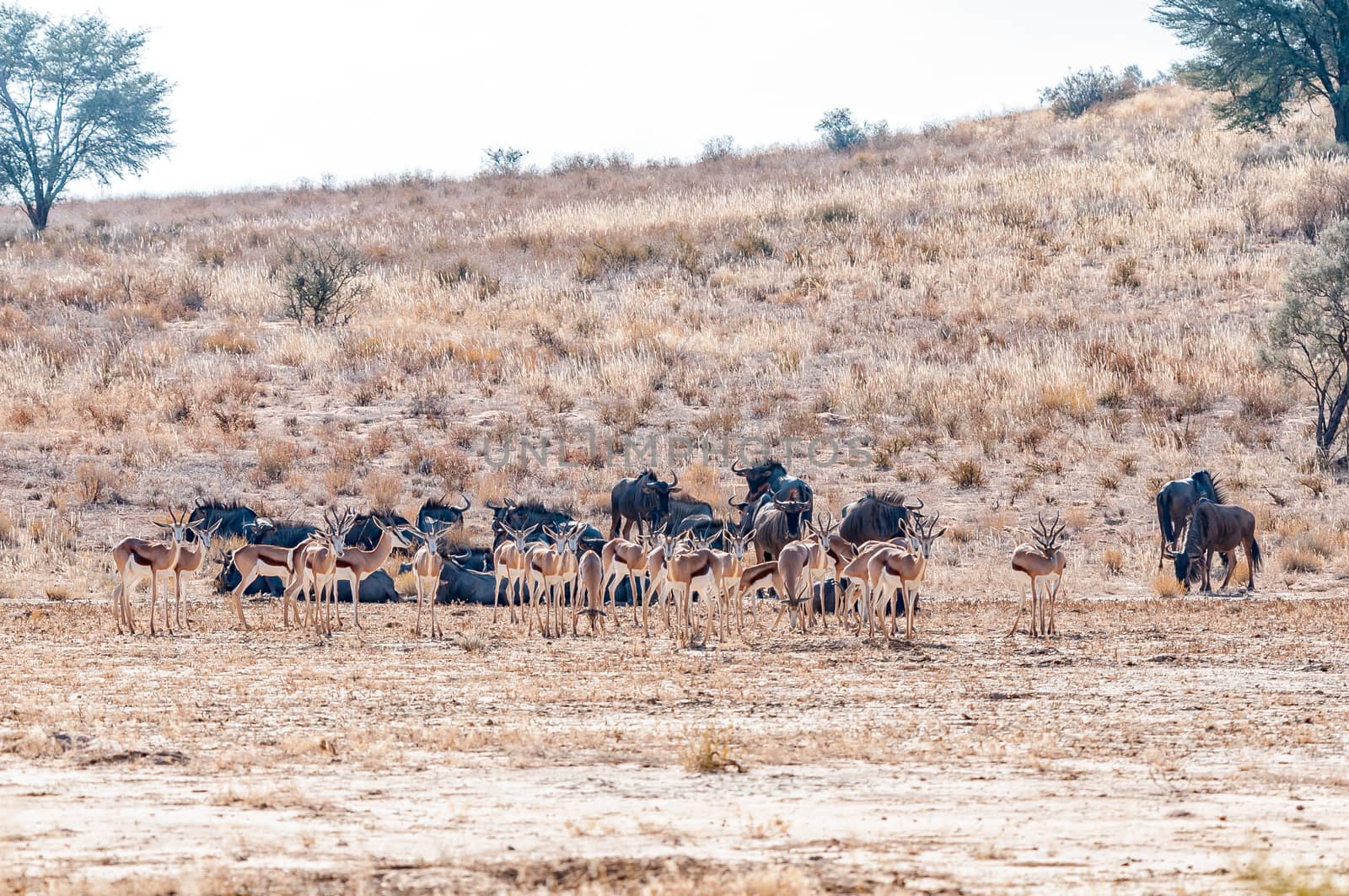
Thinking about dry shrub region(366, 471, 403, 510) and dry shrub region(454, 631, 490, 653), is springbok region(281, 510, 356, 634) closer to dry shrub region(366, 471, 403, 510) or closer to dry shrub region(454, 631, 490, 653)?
dry shrub region(454, 631, 490, 653)

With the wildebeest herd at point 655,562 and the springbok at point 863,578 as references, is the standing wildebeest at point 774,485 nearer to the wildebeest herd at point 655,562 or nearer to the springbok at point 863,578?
the wildebeest herd at point 655,562

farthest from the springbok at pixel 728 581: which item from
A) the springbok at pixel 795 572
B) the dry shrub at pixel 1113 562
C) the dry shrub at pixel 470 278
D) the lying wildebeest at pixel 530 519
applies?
the dry shrub at pixel 470 278

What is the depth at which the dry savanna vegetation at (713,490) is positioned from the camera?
709cm

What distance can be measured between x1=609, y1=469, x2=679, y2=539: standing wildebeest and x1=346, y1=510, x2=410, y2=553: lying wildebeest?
3372mm

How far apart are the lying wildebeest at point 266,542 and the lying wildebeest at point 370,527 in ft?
3.77

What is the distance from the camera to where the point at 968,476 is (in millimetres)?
26047

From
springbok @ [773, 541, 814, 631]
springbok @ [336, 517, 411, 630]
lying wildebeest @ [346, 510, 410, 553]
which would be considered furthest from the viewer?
lying wildebeest @ [346, 510, 410, 553]

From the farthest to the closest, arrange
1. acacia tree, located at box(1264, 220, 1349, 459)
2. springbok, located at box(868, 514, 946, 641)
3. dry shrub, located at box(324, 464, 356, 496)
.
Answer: acacia tree, located at box(1264, 220, 1349, 459) → dry shrub, located at box(324, 464, 356, 496) → springbok, located at box(868, 514, 946, 641)

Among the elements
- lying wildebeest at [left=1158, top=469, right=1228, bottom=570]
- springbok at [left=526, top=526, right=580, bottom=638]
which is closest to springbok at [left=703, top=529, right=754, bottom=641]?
springbok at [left=526, top=526, right=580, bottom=638]

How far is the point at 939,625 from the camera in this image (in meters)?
16.5

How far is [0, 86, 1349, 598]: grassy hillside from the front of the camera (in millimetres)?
25750

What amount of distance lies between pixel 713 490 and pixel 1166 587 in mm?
8948

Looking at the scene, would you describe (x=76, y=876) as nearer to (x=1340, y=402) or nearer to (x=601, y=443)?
(x=601, y=443)

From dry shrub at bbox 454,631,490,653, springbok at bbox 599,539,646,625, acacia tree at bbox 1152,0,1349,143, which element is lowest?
dry shrub at bbox 454,631,490,653
